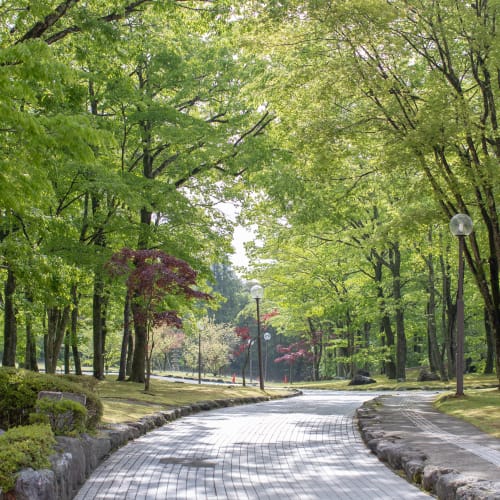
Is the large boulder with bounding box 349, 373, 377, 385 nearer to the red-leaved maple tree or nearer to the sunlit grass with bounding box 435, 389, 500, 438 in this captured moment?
the red-leaved maple tree

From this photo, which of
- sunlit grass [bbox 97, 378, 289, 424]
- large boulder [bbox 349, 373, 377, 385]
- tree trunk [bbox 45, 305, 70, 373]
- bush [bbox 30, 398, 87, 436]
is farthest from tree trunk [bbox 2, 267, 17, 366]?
large boulder [bbox 349, 373, 377, 385]

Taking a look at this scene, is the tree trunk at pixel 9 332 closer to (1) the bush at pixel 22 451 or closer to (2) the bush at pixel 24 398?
(2) the bush at pixel 24 398

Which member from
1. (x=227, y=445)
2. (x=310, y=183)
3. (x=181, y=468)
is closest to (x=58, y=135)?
(x=181, y=468)

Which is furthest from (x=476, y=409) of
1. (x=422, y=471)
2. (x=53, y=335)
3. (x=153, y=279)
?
(x=53, y=335)

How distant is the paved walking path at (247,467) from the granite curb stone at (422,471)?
140 millimetres

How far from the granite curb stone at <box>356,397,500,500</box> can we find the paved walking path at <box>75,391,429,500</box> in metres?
0.14

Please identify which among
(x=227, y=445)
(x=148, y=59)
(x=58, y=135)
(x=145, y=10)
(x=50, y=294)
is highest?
(x=148, y=59)

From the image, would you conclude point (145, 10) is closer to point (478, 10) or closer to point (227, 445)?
point (478, 10)

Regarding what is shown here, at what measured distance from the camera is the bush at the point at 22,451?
4668 mm

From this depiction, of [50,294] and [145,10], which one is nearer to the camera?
[50,294]

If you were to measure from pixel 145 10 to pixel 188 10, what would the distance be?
38.4 inches

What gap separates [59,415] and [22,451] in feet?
7.94

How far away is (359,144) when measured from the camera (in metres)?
17.9

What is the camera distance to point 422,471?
21.4 ft
